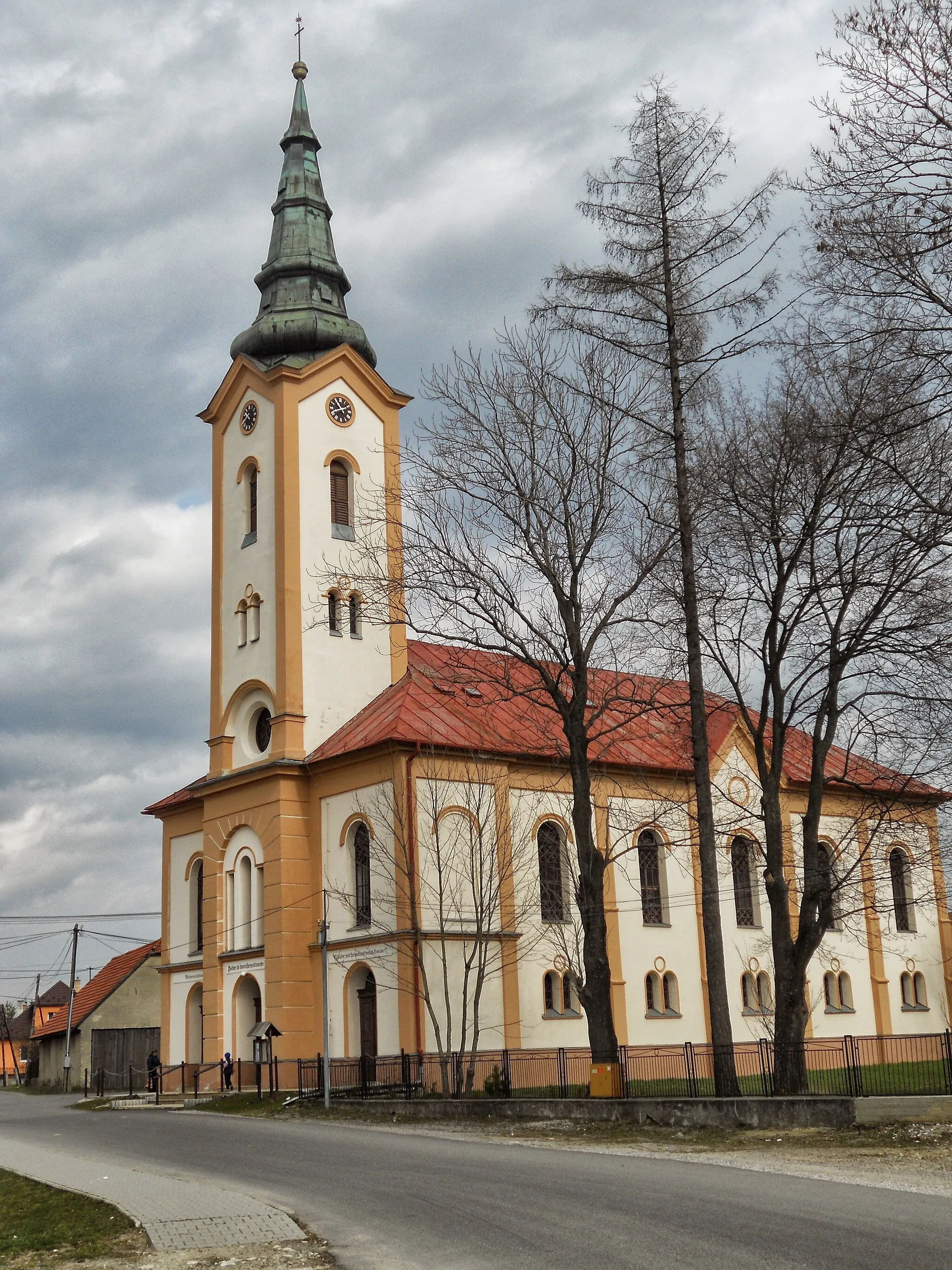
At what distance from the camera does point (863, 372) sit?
15438 millimetres

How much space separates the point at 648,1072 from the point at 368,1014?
25.3 ft

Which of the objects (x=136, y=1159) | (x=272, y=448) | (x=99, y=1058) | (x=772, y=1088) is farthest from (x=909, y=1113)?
(x=99, y=1058)

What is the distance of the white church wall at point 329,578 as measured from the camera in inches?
1441

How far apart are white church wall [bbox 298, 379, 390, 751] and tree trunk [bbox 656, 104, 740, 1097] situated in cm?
1441

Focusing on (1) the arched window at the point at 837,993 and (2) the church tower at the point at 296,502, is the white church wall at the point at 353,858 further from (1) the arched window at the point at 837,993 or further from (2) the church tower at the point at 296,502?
(1) the arched window at the point at 837,993

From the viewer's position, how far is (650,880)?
38.3 metres

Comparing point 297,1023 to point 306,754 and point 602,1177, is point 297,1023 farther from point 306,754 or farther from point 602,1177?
point 602,1177

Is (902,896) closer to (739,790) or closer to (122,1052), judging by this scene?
(739,790)

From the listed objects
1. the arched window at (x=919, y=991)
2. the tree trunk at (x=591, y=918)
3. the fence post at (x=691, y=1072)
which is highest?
the tree trunk at (x=591, y=918)

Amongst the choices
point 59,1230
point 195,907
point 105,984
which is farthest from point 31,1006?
point 59,1230

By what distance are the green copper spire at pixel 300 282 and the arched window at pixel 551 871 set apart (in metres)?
15.2

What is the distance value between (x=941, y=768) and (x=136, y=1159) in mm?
13607

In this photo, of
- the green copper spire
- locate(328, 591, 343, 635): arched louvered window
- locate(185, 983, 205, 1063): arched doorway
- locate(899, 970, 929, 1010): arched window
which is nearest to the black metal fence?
locate(185, 983, 205, 1063): arched doorway

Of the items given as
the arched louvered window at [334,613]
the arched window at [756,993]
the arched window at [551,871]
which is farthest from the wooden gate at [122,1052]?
the arched window at [756,993]
